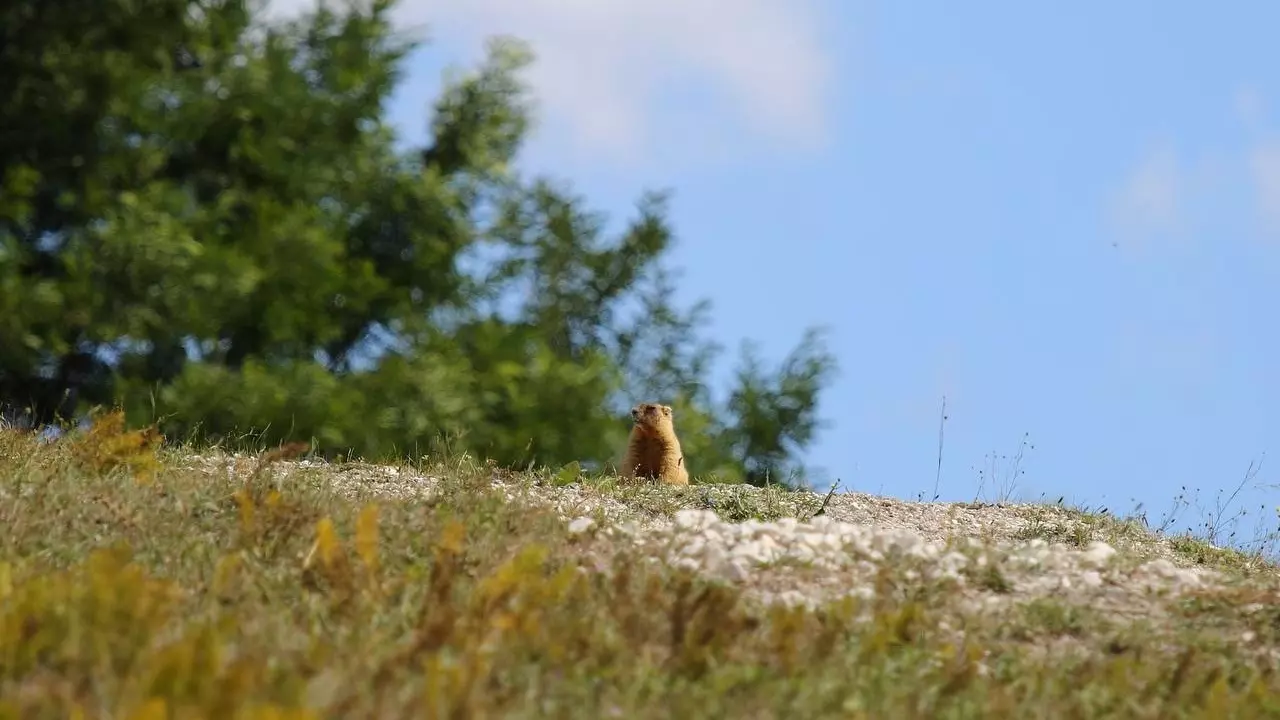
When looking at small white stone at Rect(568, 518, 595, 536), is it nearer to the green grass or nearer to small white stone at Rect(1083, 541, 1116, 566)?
the green grass

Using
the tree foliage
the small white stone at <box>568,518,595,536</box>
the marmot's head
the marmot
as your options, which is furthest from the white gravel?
the tree foliage

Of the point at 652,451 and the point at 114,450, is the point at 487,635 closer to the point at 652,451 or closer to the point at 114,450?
the point at 114,450

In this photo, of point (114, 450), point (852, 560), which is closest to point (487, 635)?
point (852, 560)

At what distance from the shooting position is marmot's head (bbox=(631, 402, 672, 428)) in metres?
10.7

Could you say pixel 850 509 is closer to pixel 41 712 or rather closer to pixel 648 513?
pixel 648 513

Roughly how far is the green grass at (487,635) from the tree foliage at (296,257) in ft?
23.4

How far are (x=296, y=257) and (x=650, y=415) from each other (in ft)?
17.5

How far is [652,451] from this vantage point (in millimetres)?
10633

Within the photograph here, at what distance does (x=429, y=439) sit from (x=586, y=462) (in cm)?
173

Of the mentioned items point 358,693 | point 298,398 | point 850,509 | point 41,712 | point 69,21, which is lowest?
point 41,712

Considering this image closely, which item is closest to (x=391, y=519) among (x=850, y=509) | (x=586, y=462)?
(x=850, y=509)

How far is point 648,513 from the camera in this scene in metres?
8.36

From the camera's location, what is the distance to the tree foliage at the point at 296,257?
13750 millimetres

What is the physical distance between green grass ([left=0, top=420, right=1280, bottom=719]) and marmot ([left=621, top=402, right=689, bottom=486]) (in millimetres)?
3765
